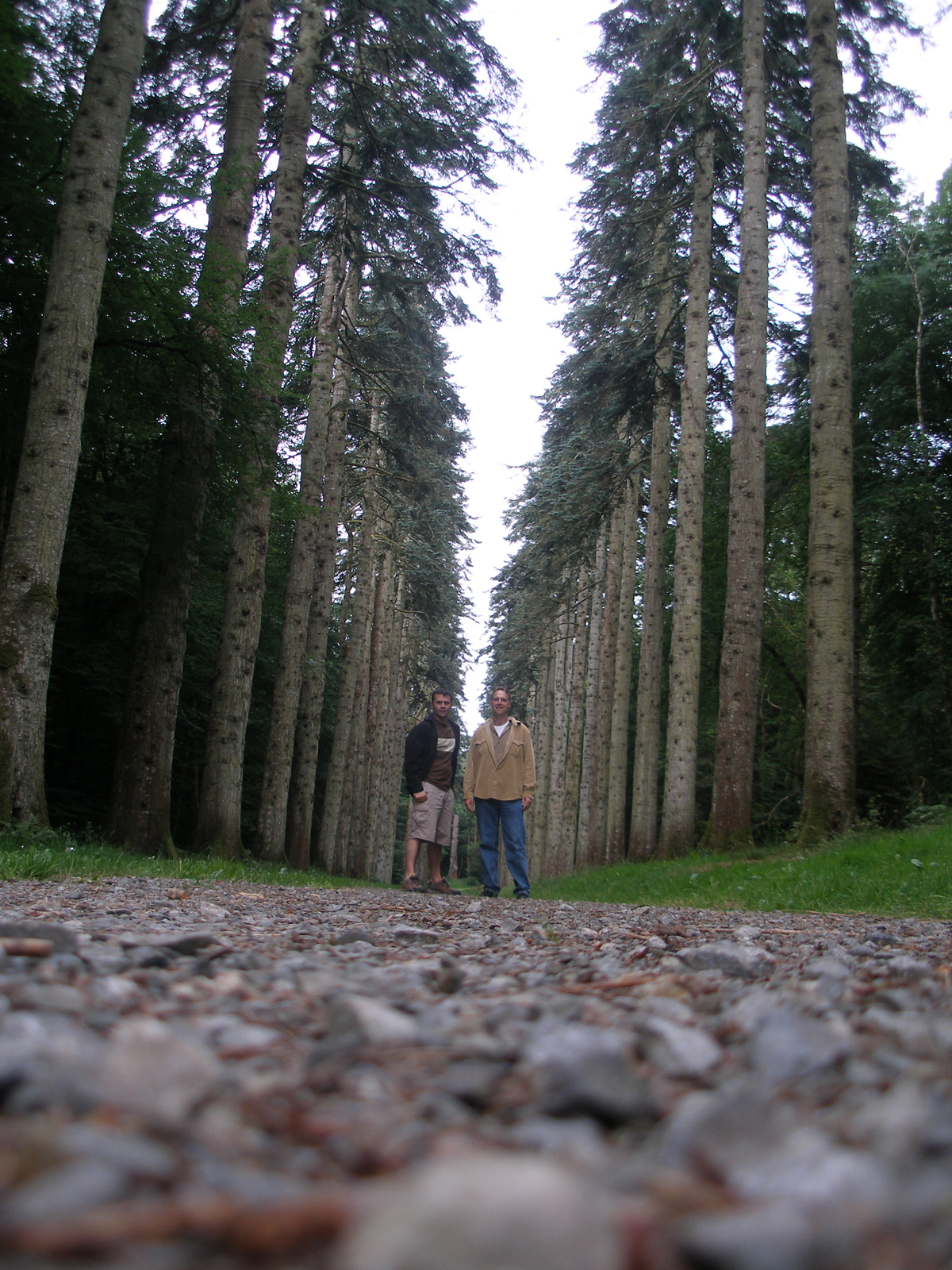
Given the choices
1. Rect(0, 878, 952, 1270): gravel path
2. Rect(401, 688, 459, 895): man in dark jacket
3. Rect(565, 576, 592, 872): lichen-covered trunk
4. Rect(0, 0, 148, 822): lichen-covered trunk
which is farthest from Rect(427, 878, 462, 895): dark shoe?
Rect(565, 576, 592, 872): lichen-covered trunk

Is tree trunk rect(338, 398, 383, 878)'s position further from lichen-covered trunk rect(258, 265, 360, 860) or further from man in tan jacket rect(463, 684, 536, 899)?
man in tan jacket rect(463, 684, 536, 899)

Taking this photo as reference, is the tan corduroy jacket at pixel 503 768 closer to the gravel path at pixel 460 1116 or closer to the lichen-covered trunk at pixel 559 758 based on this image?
the gravel path at pixel 460 1116

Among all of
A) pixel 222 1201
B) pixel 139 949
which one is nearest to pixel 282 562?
pixel 139 949

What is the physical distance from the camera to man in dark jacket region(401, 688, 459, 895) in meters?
9.50

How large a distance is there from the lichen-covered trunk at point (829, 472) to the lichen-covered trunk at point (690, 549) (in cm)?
428

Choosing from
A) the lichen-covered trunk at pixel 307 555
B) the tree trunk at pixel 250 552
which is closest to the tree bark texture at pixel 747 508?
the lichen-covered trunk at pixel 307 555

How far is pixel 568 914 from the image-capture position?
220 inches

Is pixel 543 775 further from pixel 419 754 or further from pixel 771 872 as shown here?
pixel 771 872

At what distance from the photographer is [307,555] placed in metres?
15.1

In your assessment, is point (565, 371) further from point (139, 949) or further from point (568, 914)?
point (139, 949)

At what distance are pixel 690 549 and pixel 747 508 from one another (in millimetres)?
2553

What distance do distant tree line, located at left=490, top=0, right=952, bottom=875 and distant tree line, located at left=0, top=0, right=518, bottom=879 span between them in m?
3.79

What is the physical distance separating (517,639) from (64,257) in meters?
26.2

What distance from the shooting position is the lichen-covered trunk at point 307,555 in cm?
1408
